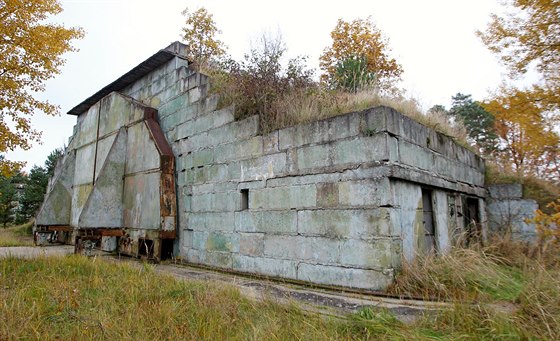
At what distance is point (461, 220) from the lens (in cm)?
659

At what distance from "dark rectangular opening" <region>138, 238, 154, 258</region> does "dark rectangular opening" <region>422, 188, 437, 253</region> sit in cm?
542

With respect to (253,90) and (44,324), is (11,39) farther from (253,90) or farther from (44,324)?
(44,324)

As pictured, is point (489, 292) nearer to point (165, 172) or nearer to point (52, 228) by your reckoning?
point (165, 172)

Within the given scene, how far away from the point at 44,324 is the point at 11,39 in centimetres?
685

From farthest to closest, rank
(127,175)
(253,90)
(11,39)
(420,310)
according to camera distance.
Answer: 1. (127,175)
2. (11,39)
3. (253,90)
4. (420,310)

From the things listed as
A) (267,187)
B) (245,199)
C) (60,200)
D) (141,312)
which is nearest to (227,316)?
(141,312)

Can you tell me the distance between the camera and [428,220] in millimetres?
5488

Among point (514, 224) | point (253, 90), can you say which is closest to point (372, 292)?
point (253, 90)

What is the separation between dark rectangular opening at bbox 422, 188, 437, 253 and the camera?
17.4 feet

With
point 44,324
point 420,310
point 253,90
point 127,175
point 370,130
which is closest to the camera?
point 44,324

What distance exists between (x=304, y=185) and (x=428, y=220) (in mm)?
2135

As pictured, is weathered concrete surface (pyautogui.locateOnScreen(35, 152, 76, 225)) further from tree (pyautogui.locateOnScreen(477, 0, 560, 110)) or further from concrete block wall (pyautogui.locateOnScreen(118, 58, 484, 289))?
tree (pyautogui.locateOnScreen(477, 0, 560, 110))

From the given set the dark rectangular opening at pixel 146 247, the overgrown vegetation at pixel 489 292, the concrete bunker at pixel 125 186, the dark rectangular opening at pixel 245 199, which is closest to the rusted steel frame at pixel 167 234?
the concrete bunker at pixel 125 186

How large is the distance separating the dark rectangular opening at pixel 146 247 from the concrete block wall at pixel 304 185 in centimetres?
58
